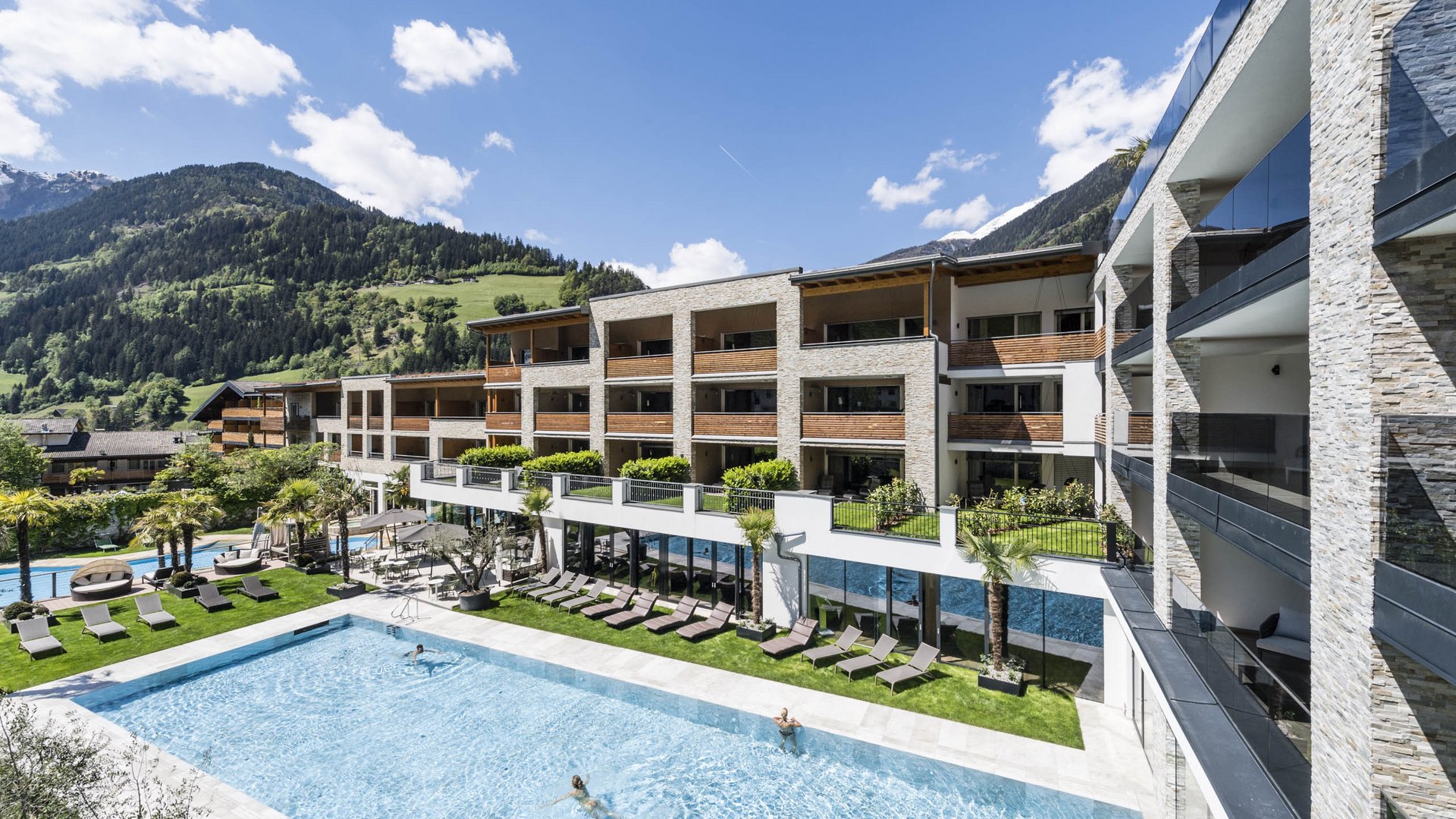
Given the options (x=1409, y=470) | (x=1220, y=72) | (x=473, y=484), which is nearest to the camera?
(x=1409, y=470)

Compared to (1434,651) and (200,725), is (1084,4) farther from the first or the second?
(200,725)

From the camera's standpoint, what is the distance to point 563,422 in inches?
1164

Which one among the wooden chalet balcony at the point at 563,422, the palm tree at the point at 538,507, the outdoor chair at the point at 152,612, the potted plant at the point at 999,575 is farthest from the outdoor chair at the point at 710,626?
the outdoor chair at the point at 152,612

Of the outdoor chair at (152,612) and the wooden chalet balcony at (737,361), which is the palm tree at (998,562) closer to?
the wooden chalet balcony at (737,361)

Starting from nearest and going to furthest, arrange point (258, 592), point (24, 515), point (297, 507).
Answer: point (24, 515)
point (258, 592)
point (297, 507)

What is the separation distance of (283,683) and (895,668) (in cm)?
1674

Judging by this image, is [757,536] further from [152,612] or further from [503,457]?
[152,612]

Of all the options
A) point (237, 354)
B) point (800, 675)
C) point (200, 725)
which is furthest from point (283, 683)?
point (237, 354)

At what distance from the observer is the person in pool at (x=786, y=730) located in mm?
12984

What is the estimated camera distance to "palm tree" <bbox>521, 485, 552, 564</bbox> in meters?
23.8

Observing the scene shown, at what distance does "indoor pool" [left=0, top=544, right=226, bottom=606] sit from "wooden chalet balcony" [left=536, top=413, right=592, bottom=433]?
58.9ft

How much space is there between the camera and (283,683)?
16.2 metres

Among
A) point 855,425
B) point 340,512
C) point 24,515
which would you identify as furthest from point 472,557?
point 24,515

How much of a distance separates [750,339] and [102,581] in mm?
27815
